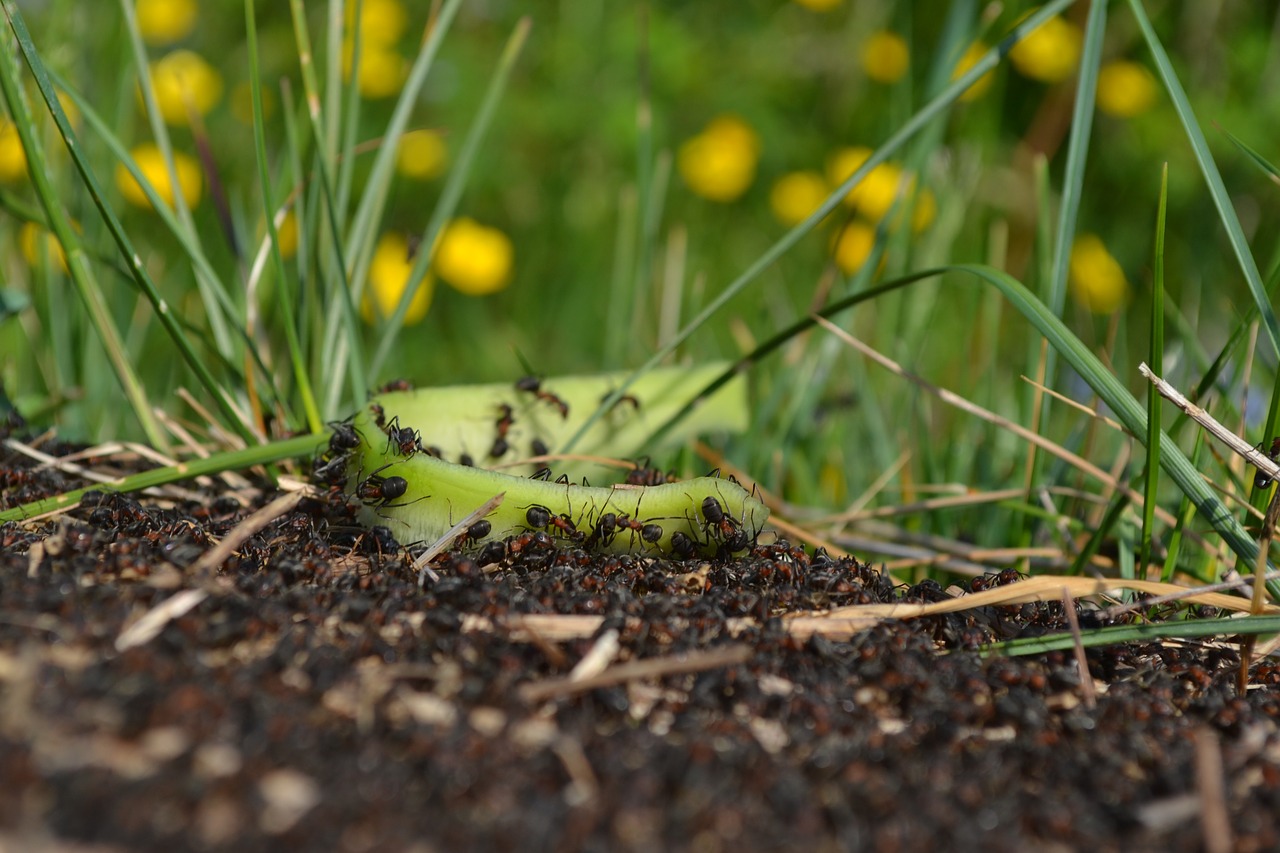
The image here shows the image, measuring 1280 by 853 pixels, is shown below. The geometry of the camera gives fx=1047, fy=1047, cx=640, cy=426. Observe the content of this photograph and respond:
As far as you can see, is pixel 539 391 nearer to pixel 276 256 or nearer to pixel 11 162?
pixel 276 256

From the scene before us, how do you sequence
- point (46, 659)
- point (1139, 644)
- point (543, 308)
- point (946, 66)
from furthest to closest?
point (543, 308)
point (946, 66)
point (1139, 644)
point (46, 659)

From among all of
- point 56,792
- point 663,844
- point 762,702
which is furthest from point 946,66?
point 56,792

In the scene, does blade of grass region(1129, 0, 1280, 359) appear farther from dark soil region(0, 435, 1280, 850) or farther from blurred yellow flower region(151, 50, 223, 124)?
blurred yellow flower region(151, 50, 223, 124)

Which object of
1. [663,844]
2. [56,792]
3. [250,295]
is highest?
[250,295]

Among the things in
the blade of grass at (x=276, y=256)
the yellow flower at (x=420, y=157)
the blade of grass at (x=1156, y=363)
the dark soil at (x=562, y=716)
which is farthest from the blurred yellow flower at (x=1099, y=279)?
the blade of grass at (x=276, y=256)

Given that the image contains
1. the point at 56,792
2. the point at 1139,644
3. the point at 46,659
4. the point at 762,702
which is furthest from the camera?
the point at 1139,644

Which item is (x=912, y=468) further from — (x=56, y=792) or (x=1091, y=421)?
(x=56, y=792)

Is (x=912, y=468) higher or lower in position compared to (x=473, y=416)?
lower
